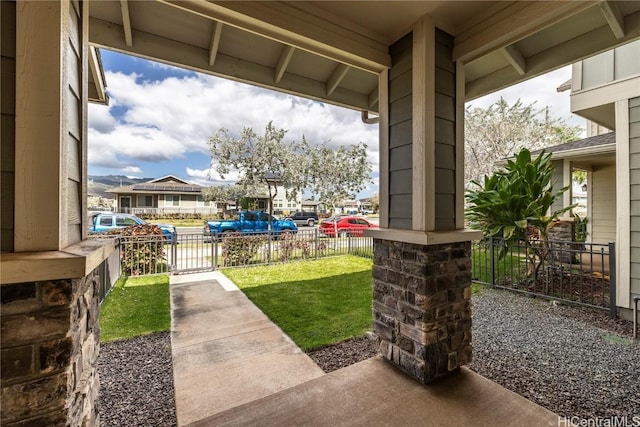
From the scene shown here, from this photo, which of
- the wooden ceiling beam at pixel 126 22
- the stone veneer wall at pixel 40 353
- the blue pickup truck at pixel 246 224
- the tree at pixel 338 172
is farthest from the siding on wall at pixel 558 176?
the tree at pixel 338 172

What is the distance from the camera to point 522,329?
10.6ft

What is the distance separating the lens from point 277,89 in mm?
2859

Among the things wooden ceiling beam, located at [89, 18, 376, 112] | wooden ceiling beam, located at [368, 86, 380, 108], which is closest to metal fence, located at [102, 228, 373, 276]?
wooden ceiling beam, located at [368, 86, 380, 108]

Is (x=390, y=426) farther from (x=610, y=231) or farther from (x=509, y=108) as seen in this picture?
(x=509, y=108)

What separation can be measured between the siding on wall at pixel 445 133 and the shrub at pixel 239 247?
5.73 metres

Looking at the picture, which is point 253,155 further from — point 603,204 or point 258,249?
point 603,204

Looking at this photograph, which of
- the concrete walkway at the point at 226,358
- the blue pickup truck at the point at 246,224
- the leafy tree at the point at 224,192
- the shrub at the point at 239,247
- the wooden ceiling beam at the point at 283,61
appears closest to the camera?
the concrete walkway at the point at 226,358

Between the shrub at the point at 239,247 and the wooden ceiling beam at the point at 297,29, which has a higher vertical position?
the wooden ceiling beam at the point at 297,29

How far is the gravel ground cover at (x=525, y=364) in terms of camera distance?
1.97 m

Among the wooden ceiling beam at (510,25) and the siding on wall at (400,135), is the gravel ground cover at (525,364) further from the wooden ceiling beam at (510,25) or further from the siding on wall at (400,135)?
the wooden ceiling beam at (510,25)

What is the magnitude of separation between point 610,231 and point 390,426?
8.90m

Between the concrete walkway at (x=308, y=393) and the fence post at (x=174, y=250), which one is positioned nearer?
the concrete walkway at (x=308, y=393)

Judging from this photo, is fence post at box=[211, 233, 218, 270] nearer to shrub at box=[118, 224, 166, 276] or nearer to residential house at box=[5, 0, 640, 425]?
shrub at box=[118, 224, 166, 276]

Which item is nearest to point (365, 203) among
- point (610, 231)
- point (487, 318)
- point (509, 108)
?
point (509, 108)
